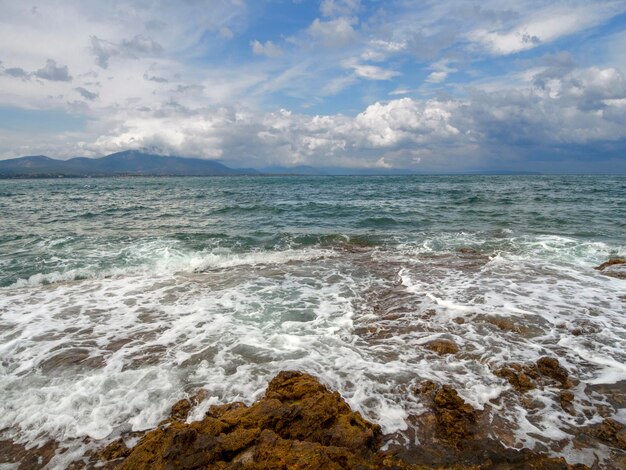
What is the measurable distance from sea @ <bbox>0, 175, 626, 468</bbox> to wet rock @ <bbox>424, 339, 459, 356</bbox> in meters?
0.14

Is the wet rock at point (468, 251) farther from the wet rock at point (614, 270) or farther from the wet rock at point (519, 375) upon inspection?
the wet rock at point (519, 375)

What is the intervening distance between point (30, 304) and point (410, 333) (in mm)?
10669

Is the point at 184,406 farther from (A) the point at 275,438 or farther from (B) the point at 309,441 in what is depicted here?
(B) the point at 309,441

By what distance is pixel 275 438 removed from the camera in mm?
4215

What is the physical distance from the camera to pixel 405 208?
31172mm

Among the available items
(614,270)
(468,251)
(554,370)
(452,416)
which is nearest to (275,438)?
(452,416)

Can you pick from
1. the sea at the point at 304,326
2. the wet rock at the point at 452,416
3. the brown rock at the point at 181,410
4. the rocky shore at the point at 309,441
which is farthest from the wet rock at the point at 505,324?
the brown rock at the point at 181,410

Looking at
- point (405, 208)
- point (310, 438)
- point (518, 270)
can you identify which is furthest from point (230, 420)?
point (405, 208)

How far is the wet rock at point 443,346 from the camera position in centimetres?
717

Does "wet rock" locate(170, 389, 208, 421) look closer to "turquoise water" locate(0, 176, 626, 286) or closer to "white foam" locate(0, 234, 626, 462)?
"white foam" locate(0, 234, 626, 462)

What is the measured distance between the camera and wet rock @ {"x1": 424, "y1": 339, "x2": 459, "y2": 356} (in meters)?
7.17

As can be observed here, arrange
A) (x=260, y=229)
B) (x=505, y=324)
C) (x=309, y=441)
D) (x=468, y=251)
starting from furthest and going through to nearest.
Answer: (x=260, y=229), (x=468, y=251), (x=505, y=324), (x=309, y=441)


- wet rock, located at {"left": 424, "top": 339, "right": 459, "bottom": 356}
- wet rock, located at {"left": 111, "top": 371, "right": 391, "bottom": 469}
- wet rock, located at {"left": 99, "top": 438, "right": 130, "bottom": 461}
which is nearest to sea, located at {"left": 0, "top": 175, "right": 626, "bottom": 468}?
wet rock, located at {"left": 424, "top": 339, "right": 459, "bottom": 356}

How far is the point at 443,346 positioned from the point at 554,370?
1.90 metres
